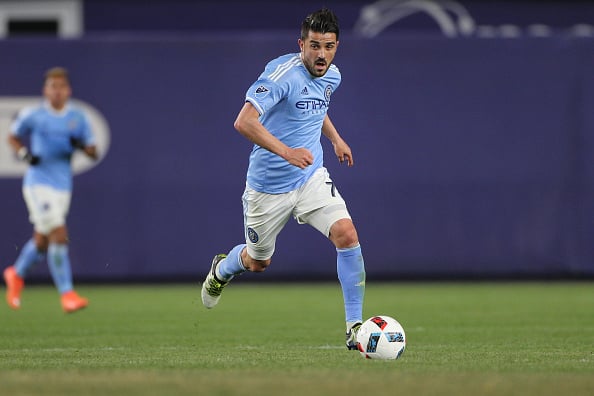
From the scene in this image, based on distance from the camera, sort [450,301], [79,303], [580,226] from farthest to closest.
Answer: [580,226] → [450,301] → [79,303]

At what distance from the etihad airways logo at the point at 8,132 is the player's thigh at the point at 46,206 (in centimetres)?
280

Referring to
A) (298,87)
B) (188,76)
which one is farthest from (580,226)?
(298,87)

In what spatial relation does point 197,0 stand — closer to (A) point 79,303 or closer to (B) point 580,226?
(B) point 580,226

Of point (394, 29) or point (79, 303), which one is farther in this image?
point (394, 29)

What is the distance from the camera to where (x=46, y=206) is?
13047mm

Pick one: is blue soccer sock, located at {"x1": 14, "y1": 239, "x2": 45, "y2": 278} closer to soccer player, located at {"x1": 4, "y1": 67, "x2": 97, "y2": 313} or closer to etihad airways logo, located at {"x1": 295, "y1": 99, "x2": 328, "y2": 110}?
soccer player, located at {"x1": 4, "y1": 67, "x2": 97, "y2": 313}

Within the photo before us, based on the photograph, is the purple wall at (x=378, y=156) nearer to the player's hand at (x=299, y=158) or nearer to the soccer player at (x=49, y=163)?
the soccer player at (x=49, y=163)

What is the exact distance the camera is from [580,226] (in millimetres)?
16062

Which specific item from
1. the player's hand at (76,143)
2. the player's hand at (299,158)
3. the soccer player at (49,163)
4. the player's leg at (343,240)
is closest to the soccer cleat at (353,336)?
the player's leg at (343,240)

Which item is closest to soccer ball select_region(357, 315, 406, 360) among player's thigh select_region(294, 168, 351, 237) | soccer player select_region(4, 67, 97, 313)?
player's thigh select_region(294, 168, 351, 237)

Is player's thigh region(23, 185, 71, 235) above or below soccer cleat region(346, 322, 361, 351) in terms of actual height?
above

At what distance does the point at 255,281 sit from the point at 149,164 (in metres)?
Result: 2.20

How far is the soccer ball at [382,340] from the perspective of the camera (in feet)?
26.3

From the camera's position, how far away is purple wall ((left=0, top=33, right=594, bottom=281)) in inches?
634
